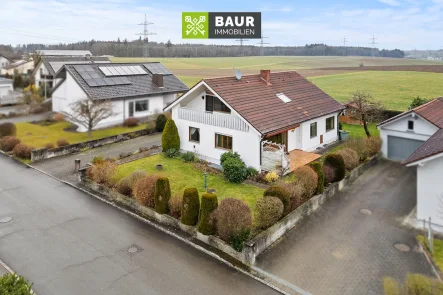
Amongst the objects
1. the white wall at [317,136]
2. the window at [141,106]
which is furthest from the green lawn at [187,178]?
the window at [141,106]

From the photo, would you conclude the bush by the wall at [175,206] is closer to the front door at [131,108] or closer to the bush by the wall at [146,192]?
the bush by the wall at [146,192]

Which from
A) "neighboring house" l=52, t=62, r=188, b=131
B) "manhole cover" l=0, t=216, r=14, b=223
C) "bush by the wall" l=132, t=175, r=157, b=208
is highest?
"neighboring house" l=52, t=62, r=188, b=131

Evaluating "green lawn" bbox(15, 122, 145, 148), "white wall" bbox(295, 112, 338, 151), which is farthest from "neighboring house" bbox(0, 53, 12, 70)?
"white wall" bbox(295, 112, 338, 151)

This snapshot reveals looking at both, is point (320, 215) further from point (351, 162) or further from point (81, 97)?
point (81, 97)

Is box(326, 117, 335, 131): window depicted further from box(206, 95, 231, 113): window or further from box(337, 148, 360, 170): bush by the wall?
box(206, 95, 231, 113): window

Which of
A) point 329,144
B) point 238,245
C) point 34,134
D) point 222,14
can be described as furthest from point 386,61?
point 238,245

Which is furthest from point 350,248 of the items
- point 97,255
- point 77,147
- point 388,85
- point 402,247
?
point 388,85

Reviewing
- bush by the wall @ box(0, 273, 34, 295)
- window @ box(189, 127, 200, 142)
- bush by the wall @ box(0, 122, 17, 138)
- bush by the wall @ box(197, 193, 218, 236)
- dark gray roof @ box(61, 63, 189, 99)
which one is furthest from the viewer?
dark gray roof @ box(61, 63, 189, 99)
